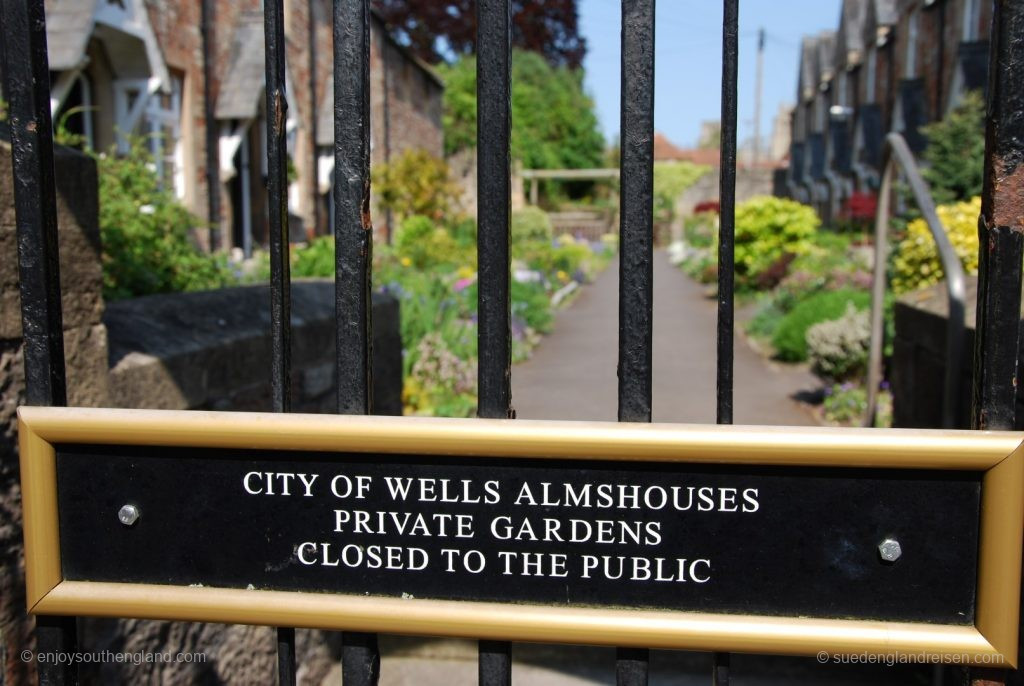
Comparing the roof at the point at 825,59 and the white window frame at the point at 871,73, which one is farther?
the roof at the point at 825,59

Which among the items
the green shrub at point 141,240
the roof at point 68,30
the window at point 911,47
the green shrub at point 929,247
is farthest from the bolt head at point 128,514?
the window at point 911,47

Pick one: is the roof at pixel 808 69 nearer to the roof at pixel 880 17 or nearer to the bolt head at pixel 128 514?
the roof at pixel 880 17

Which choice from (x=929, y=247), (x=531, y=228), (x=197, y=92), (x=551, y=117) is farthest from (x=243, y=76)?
(x=551, y=117)

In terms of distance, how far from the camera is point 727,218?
3.96 ft

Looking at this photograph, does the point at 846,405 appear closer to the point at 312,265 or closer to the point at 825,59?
the point at 312,265

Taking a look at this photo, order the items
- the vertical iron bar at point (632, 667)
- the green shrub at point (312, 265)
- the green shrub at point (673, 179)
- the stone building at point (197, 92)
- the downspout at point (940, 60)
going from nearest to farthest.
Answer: the vertical iron bar at point (632, 667) < the green shrub at point (312, 265) < the stone building at point (197, 92) < the downspout at point (940, 60) < the green shrub at point (673, 179)

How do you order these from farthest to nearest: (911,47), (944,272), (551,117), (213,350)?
(551,117) < (911,47) < (944,272) < (213,350)

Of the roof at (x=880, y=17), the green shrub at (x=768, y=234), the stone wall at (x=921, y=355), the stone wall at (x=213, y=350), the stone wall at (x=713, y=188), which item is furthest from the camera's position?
the stone wall at (x=713, y=188)

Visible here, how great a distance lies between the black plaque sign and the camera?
1.14 m

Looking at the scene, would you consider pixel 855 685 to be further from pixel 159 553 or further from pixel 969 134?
pixel 969 134

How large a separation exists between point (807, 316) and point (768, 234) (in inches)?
281

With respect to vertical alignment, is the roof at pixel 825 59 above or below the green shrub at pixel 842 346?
above

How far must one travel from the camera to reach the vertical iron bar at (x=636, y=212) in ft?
3.85

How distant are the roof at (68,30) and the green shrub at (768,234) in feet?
34.9
